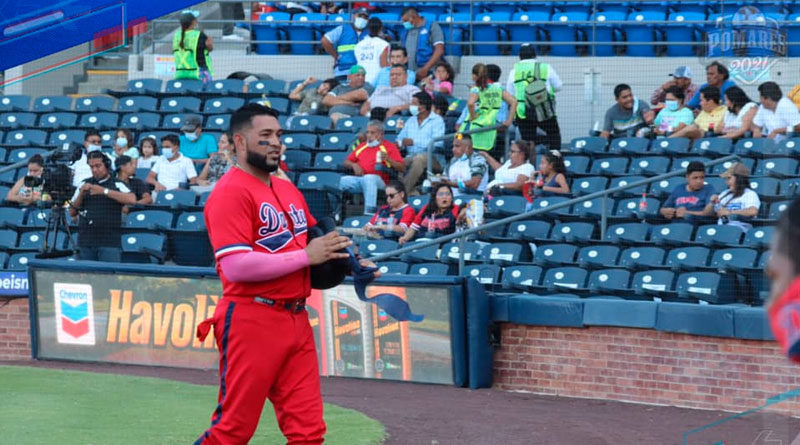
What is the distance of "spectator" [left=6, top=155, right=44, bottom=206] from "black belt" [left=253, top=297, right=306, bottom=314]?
9.78 m

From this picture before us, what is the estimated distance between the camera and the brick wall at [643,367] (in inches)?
369

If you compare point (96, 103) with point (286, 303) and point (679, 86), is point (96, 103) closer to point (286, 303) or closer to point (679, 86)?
point (679, 86)

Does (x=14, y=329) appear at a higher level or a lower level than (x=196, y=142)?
lower

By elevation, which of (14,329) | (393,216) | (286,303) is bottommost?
→ (14,329)

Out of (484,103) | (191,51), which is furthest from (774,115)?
(191,51)

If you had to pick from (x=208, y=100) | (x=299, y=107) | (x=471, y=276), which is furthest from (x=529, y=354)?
(x=208, y=100)

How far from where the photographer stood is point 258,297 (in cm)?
540

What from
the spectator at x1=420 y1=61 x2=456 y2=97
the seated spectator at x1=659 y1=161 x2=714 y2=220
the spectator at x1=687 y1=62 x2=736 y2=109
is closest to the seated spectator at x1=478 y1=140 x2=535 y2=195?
the seated spectator at x1=659 y1=161 x2=714 y2=220

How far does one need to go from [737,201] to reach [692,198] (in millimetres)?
458

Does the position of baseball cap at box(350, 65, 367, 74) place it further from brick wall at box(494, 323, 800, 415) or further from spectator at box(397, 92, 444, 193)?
brick wall at box(494, 323, 800, 415)

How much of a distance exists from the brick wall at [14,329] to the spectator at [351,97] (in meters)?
5.19

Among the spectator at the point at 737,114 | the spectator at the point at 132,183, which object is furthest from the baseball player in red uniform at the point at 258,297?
the spectator at the point at 737,114

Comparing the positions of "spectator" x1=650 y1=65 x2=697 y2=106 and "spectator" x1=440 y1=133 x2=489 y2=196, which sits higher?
"spectator" x1=650 y1=65 x2=697 y2=106

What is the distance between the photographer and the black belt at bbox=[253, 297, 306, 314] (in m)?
5.40
